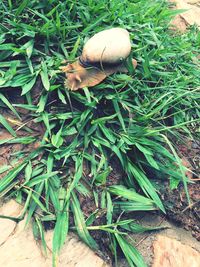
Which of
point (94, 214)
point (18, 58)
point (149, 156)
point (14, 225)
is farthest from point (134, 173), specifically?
point (18, 58)

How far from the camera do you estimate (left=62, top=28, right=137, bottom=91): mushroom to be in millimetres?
2381

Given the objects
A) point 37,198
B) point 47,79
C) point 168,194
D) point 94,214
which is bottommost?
point 168,194

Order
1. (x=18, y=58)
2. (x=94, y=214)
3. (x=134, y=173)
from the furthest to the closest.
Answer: (x=18, y=58), (x=134, y=173), (x=94, y=214)

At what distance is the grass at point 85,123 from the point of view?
7.08 feet

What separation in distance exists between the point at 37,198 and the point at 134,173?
58 cm

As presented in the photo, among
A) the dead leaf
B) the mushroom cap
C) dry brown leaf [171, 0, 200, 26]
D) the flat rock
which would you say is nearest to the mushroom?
the mushroom cap

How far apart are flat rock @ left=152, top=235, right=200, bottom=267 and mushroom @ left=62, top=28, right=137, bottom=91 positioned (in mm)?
1010

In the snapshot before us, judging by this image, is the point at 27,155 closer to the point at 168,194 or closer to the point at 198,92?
the point at 168,194

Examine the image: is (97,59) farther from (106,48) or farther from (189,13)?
(189,13)

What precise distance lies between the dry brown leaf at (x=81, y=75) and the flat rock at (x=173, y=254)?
0.99m

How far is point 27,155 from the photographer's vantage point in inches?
89.0

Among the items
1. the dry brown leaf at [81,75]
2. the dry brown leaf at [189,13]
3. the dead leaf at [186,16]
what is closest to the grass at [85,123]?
the dry brown leaf at [81,75]

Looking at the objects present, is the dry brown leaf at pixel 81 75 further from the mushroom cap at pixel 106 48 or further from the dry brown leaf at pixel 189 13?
the dry brown leaf at pixel 189 13

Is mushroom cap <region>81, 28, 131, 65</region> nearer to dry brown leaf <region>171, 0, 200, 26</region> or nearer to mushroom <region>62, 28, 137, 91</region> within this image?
mushroom <region>62, 28, 137, 91</region>
